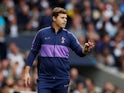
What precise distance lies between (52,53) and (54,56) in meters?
0.06

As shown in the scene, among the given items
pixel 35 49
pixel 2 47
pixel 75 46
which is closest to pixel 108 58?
pixel 2 47

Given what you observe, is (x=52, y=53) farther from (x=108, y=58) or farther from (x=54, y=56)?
(x=108, y=58)

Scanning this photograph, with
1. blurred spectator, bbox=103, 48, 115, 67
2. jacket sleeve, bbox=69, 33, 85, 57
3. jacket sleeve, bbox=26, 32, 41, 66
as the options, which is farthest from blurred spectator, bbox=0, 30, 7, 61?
jacket sleeve, bbox=69, 33, 85, 57

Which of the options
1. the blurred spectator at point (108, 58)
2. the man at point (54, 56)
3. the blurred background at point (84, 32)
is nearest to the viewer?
the man at point (54, 56)

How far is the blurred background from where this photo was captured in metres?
17.3

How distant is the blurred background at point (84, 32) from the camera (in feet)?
56.9

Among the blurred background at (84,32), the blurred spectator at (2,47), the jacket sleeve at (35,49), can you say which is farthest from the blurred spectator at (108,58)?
the jacket sleeve at (35,49)

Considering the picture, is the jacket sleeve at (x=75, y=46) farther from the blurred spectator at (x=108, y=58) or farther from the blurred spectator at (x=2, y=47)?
the blurred spectator at (x=108, y=58)

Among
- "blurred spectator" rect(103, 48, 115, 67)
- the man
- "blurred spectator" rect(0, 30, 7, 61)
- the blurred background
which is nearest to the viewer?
the man

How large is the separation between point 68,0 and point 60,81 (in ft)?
35.0

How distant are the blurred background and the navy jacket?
6667 mm

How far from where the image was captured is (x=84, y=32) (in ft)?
60.6

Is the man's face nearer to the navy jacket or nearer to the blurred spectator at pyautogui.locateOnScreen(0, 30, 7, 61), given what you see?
the navy jacket

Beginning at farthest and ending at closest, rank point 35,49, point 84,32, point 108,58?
point 84,32 < point 108,58 < point 35,49
